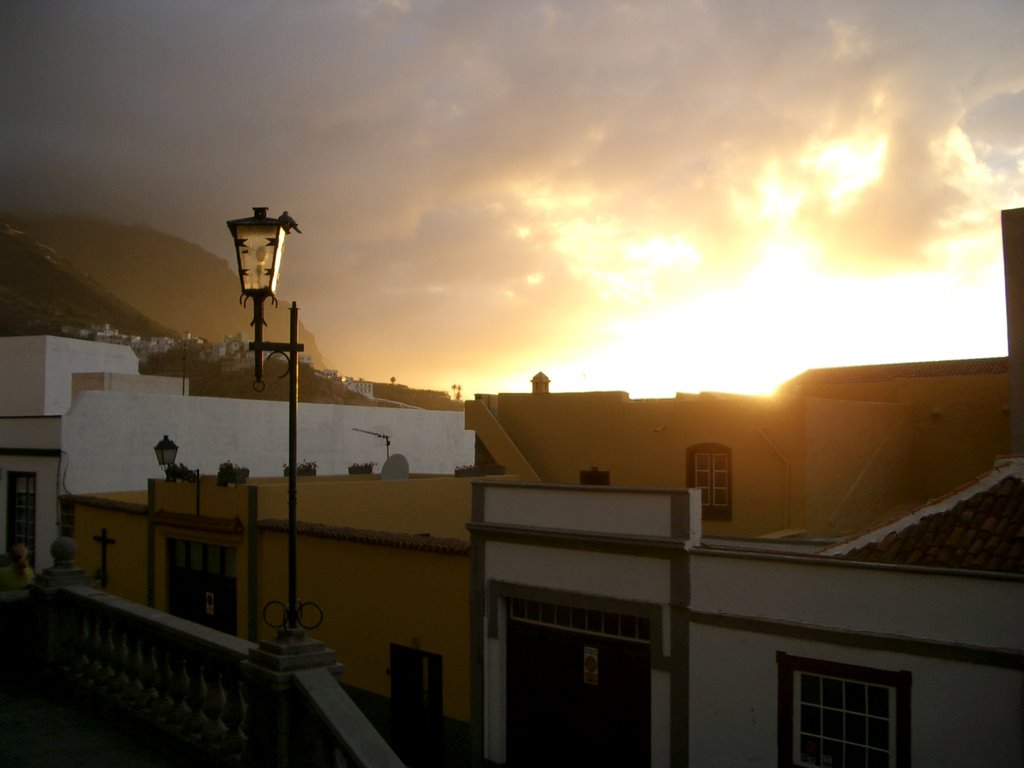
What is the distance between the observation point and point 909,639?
9766mm

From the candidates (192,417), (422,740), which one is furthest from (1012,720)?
(192,417)

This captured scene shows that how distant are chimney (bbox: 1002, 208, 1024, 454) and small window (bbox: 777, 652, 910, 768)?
22.9ft

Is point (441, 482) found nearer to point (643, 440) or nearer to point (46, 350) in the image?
point (643, 440)

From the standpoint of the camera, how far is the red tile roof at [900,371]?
30.9 metres

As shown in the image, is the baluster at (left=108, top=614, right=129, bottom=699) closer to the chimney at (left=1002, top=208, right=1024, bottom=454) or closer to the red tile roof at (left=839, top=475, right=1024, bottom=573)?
the red tile roof at (left=839, top=475, right=1024, bottom=573)

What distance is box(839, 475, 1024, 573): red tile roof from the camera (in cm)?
983

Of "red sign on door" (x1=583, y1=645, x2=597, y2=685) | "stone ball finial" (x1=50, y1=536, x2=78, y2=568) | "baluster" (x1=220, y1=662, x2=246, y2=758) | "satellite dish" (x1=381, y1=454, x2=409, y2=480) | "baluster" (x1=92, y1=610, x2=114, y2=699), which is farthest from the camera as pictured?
"satellite dish" (x1=381, y1=454, x2=409, y2=480)

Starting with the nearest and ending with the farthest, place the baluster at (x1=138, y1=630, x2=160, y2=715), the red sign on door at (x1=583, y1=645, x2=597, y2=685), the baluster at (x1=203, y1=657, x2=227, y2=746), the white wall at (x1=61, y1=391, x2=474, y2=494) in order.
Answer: the baluster at (x1=203, y1=657, x2=227, y2=746), the baluster at (x1=138, y1=630, x2=160, y2=715), the red sign on door at (x1=583, y1=645, x2=597, y2=685), the white wall at (x1=61, y1=391, x2=474, y2=494)

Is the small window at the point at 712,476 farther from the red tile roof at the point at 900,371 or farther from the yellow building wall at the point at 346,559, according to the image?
the red tile roof at the point at 900,371

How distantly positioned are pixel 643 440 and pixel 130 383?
1714 cm

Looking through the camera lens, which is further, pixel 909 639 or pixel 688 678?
pixel 688 678

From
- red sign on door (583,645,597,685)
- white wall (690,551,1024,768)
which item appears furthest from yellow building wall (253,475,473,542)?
white wall (690,551,1024,768)

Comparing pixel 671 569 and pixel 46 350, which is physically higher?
pixel 46 350

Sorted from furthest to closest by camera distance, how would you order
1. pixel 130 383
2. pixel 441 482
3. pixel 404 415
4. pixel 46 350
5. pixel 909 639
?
pixel 404 415 → pixel 46 350 → pixel 130 383 → pixel 441 482 → pixel 909 639
